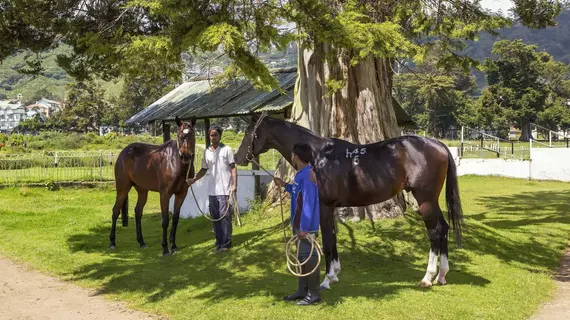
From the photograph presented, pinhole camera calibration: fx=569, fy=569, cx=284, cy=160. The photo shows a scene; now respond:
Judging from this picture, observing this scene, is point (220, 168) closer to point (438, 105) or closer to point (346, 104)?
point (346, 104)

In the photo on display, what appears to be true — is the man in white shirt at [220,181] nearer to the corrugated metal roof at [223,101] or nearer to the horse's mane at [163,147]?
the horse's mane at [163,147]

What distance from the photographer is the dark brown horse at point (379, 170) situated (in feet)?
24.9

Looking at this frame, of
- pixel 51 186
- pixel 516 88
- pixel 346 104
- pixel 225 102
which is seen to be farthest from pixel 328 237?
pixel 516 88

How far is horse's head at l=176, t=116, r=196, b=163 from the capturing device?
386 inches

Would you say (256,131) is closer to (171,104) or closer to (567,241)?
(567,241)

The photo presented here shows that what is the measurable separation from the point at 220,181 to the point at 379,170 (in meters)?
3.28

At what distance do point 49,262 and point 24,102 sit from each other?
209718 millimetres

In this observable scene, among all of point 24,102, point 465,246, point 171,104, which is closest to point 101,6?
point 171,104

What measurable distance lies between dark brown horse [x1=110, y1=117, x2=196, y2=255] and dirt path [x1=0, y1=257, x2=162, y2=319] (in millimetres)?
2361

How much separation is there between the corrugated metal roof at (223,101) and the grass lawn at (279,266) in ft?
8.38

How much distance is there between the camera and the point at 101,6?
12.0 metres

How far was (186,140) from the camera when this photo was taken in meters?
9.81

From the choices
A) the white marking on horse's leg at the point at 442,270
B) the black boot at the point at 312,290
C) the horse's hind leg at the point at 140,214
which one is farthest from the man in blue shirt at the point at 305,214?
the horse's hind leg at the point at 140,214

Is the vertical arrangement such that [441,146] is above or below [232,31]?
below
